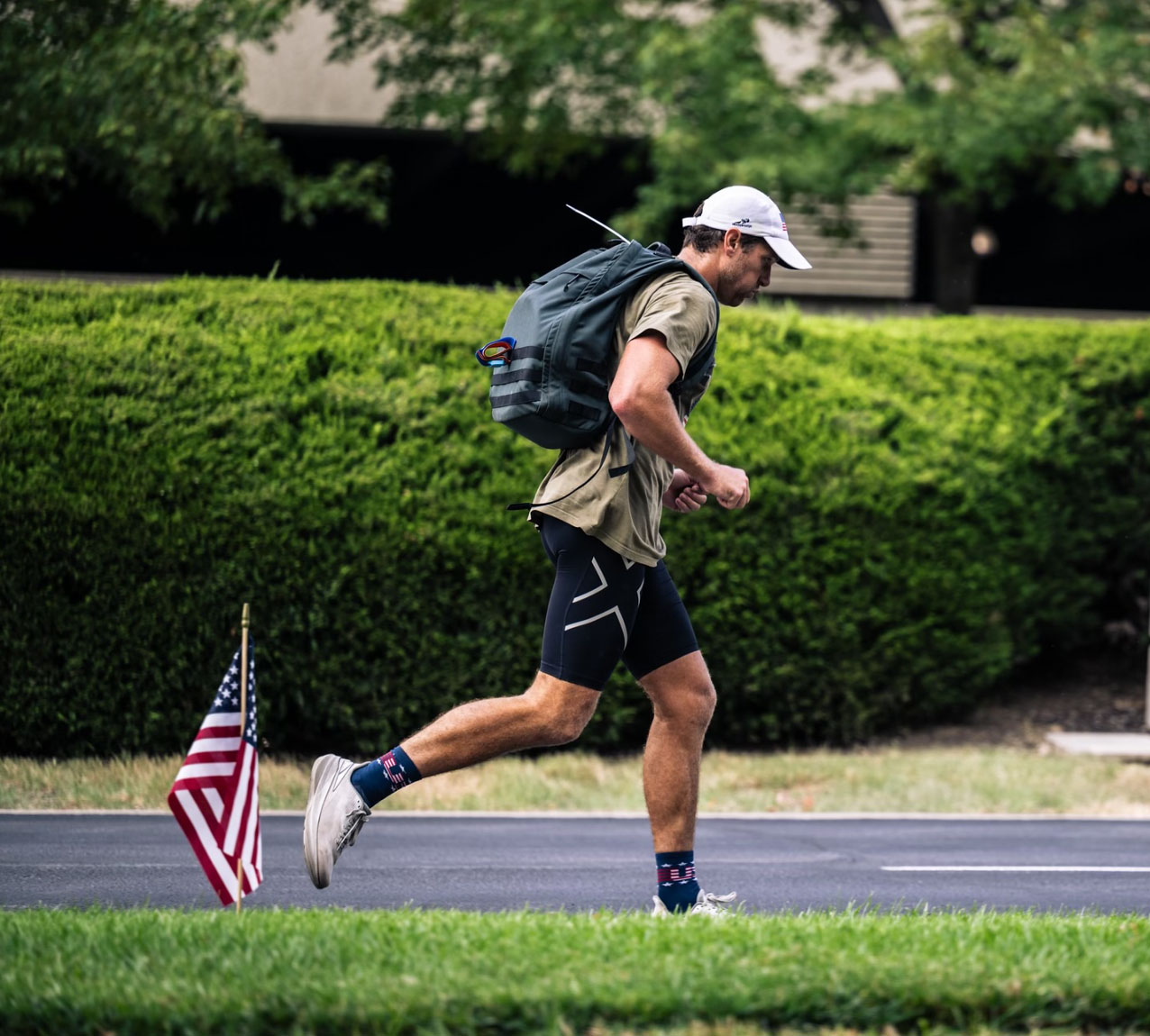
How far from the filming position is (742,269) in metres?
4.76

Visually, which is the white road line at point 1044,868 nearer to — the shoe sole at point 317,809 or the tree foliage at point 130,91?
the shoe sole at point 317,809

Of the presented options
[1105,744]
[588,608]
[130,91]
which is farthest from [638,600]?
[130,91]

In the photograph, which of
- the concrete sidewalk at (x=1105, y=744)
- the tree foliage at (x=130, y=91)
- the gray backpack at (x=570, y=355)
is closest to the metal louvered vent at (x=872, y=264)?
the tree foliage at (x=130, y=91)

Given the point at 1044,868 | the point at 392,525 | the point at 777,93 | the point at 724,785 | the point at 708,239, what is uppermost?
the point at 708,239

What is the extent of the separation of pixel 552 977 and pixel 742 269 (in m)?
2.20

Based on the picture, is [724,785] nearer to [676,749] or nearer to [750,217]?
[676,749]

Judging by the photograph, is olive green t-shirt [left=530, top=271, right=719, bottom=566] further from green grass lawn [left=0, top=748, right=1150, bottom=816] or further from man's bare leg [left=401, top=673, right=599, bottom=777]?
green grass lawn [left=0, top=748, right=1150, bottom=816]

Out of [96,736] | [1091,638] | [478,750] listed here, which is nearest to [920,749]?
[1091,638]

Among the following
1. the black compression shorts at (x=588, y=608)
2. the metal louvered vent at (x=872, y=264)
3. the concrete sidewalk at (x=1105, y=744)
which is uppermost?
the black compression shorts at (x=588, y=608)

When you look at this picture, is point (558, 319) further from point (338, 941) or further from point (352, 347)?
point (352, 347)

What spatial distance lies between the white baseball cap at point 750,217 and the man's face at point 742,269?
0.04 metres

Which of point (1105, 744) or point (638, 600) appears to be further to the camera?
point (1105, 744)

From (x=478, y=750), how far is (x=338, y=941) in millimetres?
801

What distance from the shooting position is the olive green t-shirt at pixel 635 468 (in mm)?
4480
